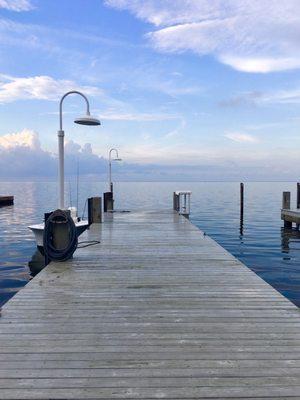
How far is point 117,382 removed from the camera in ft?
11.4

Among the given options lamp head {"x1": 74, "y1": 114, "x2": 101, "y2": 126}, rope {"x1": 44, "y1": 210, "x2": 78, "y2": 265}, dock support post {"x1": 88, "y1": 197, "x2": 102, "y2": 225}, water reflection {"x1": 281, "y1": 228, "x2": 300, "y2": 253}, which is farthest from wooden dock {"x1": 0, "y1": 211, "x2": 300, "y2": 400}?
water reflection {"x1": 281, "y1": 228, "x2": 300, "y2": 253}

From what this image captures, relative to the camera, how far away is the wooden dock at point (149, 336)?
3436 millimetres

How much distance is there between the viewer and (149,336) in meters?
4.50

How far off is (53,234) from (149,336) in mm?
4659

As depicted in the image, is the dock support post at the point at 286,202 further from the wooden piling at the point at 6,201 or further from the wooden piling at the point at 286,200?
the wooden piling at the point at 6,201

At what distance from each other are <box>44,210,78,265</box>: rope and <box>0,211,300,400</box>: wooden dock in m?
0.43

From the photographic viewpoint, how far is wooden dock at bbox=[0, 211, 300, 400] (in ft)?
11.3

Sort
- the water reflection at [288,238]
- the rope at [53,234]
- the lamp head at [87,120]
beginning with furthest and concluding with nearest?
the water reflection at [288,238] < the lamp head at [87,120] < the rope at [53,234]

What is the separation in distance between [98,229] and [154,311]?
928 cm

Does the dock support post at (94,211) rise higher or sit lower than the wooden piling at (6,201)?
higher

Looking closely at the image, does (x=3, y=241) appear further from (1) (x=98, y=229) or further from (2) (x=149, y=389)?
(2) (x=149, y=389)

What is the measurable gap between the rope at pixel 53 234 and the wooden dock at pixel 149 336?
0.43m

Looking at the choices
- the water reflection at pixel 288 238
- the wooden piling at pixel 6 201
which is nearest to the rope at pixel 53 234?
the water reflection at pixel 288 238

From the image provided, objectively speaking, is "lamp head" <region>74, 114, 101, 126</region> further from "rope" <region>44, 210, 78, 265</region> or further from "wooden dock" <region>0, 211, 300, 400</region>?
"wooden dock" <region>0, 211, 300, 400</region>
